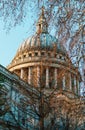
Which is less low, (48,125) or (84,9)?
(84,9)

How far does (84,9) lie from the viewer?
9469 millimetres

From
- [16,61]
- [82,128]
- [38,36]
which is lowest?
[82,128]

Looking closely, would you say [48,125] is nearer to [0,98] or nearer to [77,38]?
[0,98]

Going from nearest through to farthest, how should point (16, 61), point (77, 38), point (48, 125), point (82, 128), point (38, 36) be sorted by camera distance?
point (77, 38) < point (38, 36) < point (48, 125) < point (82, 128) < point (16, 61)

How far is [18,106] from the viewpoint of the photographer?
29094 millimetres

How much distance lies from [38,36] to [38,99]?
1560cm

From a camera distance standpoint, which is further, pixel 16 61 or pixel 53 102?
pixel 16 61

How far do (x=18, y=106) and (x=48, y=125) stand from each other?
10.8 feet

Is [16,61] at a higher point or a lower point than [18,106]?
higher

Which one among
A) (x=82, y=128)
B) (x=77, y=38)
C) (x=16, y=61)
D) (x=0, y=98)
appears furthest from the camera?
(x=16, y=61)

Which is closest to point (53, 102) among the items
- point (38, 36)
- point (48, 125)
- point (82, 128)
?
point (48, 125)

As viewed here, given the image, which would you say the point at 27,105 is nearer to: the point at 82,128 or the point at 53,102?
the point at 53,102

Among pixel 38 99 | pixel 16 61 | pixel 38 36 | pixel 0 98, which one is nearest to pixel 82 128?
pixel 38 99

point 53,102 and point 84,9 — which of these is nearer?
point 84,9
